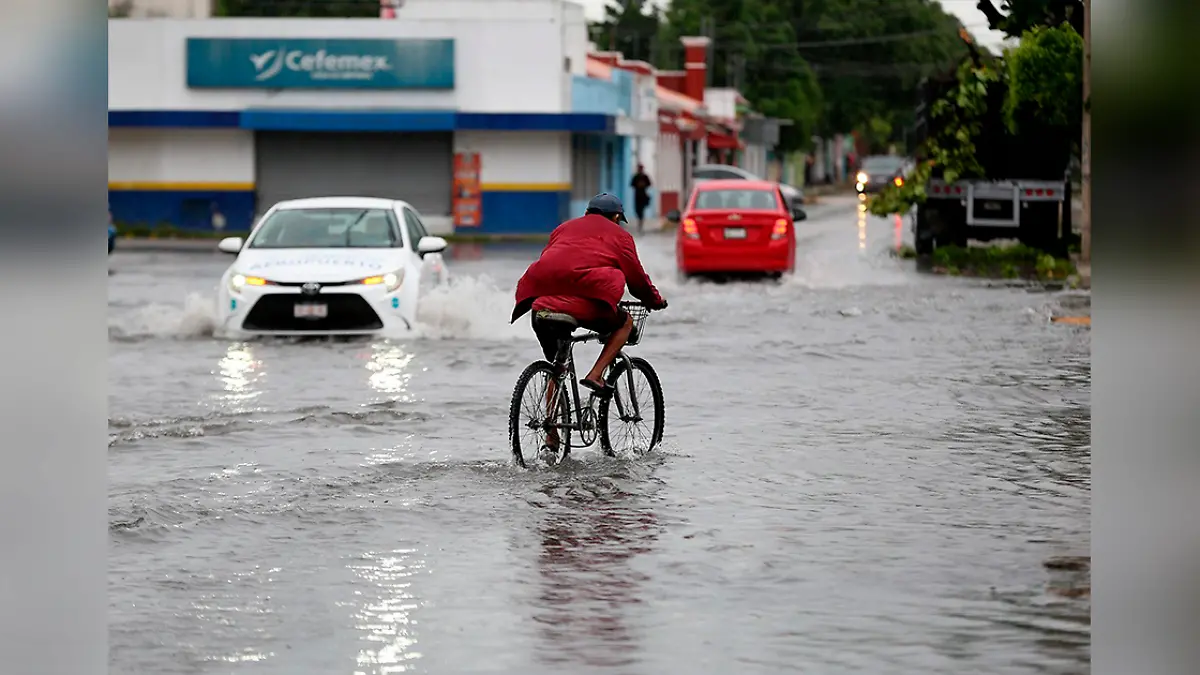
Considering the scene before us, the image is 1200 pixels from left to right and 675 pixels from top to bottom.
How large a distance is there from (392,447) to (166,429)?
6.14ft

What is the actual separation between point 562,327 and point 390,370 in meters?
6.35

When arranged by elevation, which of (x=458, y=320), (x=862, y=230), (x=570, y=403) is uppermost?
(x=570, y=403)

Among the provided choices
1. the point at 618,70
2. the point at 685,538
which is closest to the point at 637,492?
the point at 685,538

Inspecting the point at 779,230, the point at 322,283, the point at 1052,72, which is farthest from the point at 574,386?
the point at 1052,72

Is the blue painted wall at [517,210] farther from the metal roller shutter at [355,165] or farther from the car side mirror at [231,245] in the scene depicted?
the car side mirror at [231,245]

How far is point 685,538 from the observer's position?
10.1 meters

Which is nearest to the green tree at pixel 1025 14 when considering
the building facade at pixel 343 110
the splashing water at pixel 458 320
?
the splashing water at pixel 458 320

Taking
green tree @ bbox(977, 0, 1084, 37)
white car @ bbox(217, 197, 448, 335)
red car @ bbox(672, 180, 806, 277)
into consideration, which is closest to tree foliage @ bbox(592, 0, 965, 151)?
green tree @ bbox(977, 0, 1084, 37)

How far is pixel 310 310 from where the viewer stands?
20.9 metres

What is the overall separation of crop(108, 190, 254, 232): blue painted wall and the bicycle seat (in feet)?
142

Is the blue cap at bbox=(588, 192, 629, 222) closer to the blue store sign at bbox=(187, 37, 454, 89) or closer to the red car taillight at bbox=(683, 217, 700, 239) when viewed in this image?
the red car taillight at bbox=(683, 217, 700, 239)

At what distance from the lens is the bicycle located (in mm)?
12156

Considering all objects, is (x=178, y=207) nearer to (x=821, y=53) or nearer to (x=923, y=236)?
(x=923, y=236)
